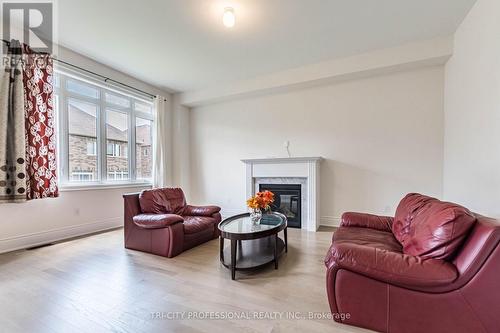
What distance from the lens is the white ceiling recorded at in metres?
2.71

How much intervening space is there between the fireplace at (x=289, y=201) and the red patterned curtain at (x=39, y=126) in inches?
137

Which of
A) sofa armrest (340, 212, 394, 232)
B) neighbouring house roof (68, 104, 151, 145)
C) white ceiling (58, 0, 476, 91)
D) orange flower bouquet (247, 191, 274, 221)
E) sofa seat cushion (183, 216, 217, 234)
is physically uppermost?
white ceiling (58, 0, 476, 91)

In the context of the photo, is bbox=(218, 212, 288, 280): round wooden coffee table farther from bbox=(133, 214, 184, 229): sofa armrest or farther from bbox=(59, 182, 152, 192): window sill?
bbox=(59, 182, 152, 192): window sill

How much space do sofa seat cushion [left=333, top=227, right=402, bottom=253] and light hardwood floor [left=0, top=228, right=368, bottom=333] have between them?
1.57ft

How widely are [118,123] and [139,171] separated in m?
1.06

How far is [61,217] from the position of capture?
11.9 ft

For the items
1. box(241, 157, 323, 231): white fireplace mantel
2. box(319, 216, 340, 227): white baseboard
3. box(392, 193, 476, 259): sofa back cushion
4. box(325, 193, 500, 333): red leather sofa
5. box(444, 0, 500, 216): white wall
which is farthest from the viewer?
box(319, 216, 340, 227): white baseboard

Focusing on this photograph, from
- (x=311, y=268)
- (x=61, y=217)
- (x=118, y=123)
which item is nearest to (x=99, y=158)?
(x=118, y=123)

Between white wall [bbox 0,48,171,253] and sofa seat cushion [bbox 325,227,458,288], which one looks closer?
sofa seat cushion [bbox 325,227,458,288]

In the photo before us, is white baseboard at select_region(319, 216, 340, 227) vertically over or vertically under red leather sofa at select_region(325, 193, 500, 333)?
under

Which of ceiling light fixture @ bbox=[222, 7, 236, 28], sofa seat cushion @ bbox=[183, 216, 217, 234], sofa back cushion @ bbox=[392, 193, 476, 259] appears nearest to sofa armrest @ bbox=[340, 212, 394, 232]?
sofa back cushion @ bbox=[392, 193, 476, 259]

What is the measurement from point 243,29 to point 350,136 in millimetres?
2559

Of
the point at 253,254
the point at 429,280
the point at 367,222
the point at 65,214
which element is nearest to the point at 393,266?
the point at 429,280

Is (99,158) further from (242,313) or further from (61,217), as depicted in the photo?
(242,313)
